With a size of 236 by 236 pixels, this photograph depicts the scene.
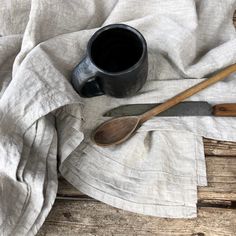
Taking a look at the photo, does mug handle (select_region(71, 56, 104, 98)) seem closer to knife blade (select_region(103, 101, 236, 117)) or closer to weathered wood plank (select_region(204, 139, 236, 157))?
knife blade (select_region(103, 101, 236, 117))

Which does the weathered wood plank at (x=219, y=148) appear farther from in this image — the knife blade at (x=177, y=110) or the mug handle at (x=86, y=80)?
the mug handle at (x=86, y=80)

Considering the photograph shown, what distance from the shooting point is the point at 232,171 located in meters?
0.49

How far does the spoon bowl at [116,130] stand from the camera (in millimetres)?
488

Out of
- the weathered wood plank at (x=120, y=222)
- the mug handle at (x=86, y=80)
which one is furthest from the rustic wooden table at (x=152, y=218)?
the mug handle at (x=86, y=80)

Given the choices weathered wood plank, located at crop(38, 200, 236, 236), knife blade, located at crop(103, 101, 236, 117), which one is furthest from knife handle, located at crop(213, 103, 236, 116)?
weathered wood plank, located at crop(38, 200, 236, 236)

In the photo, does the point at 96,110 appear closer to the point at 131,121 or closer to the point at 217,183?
the point at 131,121

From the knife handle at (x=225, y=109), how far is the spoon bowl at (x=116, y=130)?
9cm

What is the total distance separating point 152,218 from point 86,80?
167 millimetres

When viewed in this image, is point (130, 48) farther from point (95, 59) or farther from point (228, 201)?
point (228, 201)

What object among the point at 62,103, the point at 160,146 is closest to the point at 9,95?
the point at 62,103

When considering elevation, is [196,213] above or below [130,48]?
below

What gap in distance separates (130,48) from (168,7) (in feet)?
0.26

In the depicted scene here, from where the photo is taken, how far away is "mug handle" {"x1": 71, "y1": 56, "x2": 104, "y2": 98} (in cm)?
45

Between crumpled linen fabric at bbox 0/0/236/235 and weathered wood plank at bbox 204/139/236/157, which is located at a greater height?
crumpled linen fabric at bbox 0/0/236/235
